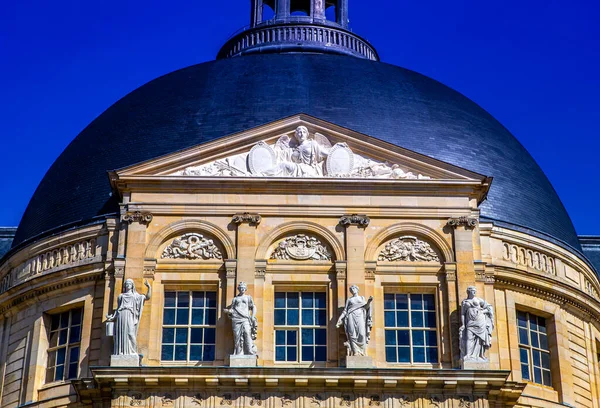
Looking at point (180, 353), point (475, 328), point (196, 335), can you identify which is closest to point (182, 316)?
point (196, 335)

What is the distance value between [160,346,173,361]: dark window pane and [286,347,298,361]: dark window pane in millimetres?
2608

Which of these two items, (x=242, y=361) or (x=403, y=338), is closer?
(x=242, y=361)

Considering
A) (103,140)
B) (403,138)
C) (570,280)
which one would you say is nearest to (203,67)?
(103,140)

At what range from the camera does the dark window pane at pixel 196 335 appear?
28953 millimetres

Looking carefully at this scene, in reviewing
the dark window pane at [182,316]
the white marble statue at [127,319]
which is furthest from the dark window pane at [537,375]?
the white marble statue at [127,319]

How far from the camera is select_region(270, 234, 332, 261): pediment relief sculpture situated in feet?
97.4

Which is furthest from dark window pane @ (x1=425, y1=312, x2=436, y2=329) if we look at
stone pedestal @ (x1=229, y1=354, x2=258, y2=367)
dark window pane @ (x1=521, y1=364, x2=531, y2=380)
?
stone pedestal @ (x1=229, y1=354, x2=258, y2=367)


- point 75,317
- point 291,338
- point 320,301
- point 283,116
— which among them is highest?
point 283,116

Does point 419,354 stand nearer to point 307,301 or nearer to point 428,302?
point 428,302

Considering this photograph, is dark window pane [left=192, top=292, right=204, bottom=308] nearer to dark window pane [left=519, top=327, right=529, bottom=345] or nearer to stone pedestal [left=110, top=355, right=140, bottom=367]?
stone pedestal [left=110, top=355, right=140, bottom=367]

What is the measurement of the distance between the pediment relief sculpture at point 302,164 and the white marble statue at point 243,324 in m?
3.39

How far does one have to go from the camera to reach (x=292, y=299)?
29594 mm

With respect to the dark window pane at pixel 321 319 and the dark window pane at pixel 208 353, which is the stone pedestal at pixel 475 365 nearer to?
the dark window pane at pixel 321 319

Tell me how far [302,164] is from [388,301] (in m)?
3.83
